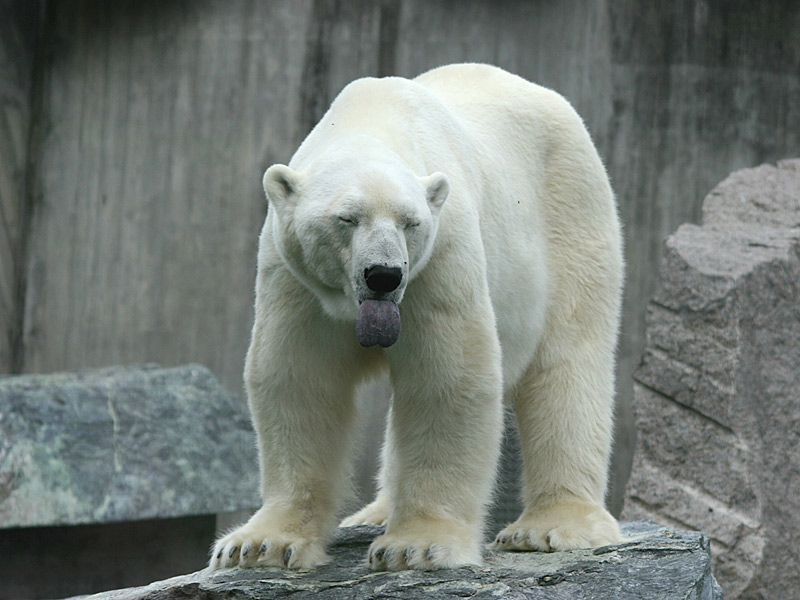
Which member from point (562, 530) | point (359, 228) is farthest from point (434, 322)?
point (562, 530)

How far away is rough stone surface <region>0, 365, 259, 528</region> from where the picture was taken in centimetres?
694

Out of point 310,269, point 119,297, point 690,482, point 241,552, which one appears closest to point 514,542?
point 241,552

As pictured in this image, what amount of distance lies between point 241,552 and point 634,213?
5.85 m

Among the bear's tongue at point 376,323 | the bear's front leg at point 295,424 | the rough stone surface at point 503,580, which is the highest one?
the bear's tongue at point 376,323

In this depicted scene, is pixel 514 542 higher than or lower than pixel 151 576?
higher

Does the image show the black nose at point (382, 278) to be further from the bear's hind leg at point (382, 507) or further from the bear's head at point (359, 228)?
the bear's hind leg at point (382, 507)

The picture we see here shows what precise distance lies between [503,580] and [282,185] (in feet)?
4.33

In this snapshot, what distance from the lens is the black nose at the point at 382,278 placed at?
2939 mm

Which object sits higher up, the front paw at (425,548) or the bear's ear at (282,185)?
the bear's ear at (282,185)

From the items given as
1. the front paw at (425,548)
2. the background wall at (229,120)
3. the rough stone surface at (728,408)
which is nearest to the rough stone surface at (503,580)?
the front paw at (425,548)

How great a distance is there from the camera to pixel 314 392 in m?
3.55

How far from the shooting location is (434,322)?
336 centimetres

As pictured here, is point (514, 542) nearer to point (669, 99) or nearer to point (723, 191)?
point (723, 191)

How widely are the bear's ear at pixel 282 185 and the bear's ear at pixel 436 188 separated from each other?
36 cm
